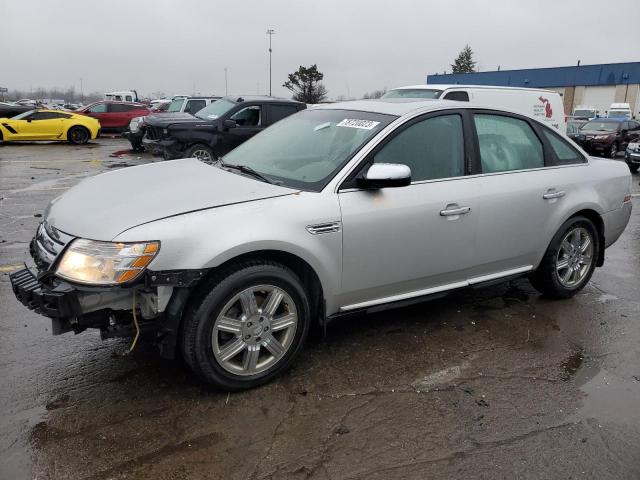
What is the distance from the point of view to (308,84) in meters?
56.0

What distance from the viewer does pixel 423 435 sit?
9.28 feet

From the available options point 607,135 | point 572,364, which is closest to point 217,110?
point 572,364

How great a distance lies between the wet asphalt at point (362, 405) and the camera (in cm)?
259

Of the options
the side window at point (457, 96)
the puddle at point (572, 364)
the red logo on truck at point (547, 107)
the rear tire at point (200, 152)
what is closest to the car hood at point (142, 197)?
the puddle at point (572, 364)

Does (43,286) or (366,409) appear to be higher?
(43,286)

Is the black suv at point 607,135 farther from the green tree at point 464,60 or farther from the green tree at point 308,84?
the green tree at point 464,60

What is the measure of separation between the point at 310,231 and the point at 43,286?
4.81ft

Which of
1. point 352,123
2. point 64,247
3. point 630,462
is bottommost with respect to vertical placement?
point 630,462

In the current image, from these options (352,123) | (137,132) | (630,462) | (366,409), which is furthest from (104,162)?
(630,462)

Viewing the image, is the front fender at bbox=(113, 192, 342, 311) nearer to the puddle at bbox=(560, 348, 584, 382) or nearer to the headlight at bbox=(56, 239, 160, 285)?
the headlight at bbox=(56, 239, 160, 285)

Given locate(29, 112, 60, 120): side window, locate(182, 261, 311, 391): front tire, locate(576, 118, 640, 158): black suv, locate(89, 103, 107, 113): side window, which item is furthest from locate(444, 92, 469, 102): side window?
locate(89, 103, 107, 113): side window

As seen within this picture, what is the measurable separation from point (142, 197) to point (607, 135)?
1951cm

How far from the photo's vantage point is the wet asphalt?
2588mm

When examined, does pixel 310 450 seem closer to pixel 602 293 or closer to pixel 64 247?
pixel 64 247
